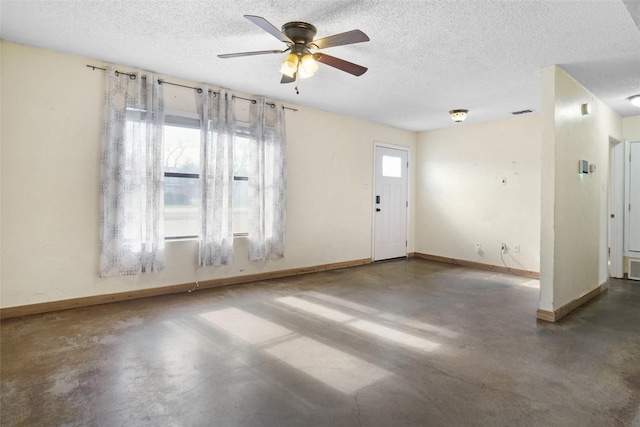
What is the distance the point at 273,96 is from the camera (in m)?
4.72

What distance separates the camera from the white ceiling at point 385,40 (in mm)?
2467

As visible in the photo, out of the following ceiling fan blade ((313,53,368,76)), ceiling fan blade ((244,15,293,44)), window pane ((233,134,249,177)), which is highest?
ceiling fan blade ((244,15,293,44))

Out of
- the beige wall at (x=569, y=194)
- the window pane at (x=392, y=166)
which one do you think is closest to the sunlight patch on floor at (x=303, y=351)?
the beige wall at (x=569, y=194)

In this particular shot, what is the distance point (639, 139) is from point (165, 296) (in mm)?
6902

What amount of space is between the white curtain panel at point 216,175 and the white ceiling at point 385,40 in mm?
285

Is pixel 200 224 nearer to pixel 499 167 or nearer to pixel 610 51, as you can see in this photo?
pixel 610 51

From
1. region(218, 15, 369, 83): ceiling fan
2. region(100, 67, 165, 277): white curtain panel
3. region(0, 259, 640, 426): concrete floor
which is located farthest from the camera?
region(100, 67, 165, 277): white curtain panel

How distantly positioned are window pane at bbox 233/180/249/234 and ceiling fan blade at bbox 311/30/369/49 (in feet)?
8.00

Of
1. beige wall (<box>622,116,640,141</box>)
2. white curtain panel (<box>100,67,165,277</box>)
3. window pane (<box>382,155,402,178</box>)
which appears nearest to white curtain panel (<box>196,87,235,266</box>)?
white curtain panel (<box>100,67,165,277</box>)

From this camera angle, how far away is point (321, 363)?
2.37 meters

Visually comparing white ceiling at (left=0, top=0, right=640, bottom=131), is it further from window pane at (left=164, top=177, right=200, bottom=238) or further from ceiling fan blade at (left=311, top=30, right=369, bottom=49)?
window pane at (left=164, top=177, right=200, bottom=238)

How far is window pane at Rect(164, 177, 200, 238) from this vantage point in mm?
4016

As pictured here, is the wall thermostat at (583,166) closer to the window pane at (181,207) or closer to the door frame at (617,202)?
the door frame at (617,202)

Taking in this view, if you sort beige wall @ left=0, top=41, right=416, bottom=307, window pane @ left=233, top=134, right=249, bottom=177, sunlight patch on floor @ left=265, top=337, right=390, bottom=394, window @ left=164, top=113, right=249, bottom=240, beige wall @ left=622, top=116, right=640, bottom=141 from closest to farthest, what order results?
sunlight patch on floor @ left=265, top=337, right=390, bottom=394 < beige wall @ left=0, top=41, right=416, bottom=307 < window @ left=164, top=113, right=249, bottom=240 < window pane @ left=233, top=134, right=249, bottom=177 < beige wall @ left=622, top=116, right=640, bottom=141
